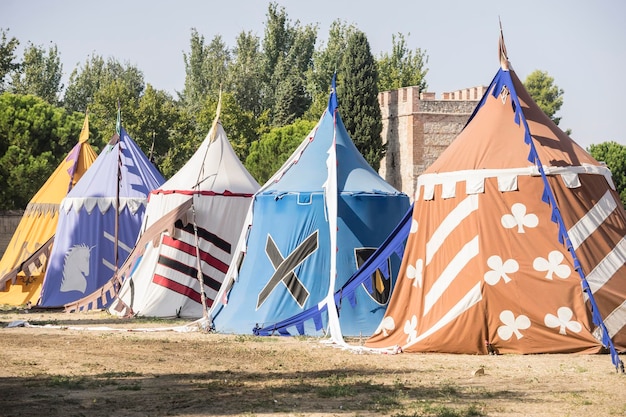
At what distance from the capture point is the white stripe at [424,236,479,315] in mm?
15031

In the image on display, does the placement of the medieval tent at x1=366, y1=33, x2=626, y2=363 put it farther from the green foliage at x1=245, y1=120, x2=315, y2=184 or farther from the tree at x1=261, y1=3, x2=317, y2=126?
the tree at x1=261, y1=3, x2=317, y2=126

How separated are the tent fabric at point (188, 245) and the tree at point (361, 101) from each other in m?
38.7

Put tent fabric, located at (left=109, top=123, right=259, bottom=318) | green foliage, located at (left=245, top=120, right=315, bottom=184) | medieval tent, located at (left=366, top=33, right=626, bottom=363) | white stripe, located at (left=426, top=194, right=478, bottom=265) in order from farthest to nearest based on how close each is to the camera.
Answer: green foliage, located at (left=245, top=120, right=315, bottom=184)
tent fabric, located at (left=109, top=123, right=259, bottom=318)
white stripe, located at (left=426, top=194, right=478, bottom=265)
medieval tent, located at (left=366, top=33, right=626, bottom=363)

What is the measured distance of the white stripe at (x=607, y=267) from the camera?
14.5 m

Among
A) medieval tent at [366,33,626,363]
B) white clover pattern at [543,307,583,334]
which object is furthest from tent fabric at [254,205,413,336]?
white clover pattern at [543,307,583,334]

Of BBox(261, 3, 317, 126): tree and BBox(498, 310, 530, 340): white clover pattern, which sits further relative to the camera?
BBox(261, 3, 317, 126): tree

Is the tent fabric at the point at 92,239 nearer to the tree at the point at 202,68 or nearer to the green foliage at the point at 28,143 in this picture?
the green foliage at the point at 28,143

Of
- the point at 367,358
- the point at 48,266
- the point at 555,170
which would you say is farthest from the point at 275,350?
the point at 48,266

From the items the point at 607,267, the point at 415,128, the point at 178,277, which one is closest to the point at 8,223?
the point at 178,277

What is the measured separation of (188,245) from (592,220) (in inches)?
386

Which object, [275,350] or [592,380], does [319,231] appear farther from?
[592,380]

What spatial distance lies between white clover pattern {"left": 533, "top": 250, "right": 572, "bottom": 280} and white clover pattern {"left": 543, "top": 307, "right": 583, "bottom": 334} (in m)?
0.47

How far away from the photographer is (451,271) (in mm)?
15117

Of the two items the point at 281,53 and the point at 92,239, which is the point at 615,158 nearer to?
the point at 281,53
